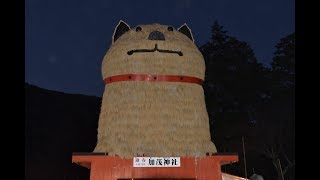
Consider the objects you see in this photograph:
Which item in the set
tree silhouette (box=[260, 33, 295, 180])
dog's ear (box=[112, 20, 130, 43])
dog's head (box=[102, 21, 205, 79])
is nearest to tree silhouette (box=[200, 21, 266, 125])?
tree silhouette (box=[260, 33, 295, 180])

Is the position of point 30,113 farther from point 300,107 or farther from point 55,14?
point 300,107

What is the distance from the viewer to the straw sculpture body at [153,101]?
6.82 metres

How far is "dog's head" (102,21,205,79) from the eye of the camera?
276 inches

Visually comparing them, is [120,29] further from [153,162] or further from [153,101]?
[153,162]

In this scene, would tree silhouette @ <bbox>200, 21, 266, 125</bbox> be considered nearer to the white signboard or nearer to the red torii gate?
the red torii gate

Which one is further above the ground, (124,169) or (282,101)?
(282,101)

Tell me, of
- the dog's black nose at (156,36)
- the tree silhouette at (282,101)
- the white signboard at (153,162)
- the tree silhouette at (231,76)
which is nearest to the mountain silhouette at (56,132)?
the tree silhouette at (231,76)

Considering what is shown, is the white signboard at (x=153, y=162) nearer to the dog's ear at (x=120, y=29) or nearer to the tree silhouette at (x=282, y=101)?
the dog's ear at (x=120, y=29)

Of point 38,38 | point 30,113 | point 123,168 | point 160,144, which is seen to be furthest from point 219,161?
point 38,38

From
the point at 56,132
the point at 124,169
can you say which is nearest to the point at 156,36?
the point at 124,169

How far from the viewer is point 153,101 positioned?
6.92 m

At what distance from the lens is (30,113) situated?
1494 cm

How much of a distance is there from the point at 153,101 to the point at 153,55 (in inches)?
29.0

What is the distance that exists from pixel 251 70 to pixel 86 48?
7.69 meters
